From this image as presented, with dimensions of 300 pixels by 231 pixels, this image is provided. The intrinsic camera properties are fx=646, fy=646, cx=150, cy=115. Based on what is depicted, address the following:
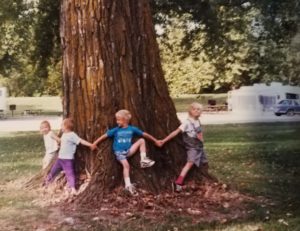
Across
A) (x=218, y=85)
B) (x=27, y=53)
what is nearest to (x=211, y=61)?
(x=218, y=85)

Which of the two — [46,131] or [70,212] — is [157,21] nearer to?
[46,131]

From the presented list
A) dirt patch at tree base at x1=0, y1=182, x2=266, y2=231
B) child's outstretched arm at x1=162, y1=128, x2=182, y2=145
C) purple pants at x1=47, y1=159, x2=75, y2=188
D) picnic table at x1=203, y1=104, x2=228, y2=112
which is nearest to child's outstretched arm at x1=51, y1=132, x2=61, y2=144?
purple pants at x1=47, y1=159, x2=75, y2=188

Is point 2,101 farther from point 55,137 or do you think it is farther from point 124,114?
point 124,114

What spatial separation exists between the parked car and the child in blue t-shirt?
559 millimetres

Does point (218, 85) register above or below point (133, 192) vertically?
above

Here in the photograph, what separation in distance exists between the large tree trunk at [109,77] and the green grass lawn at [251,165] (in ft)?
0.76

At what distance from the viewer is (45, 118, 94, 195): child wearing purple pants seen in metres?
2.61

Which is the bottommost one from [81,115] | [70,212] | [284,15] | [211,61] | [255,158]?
[70,212]

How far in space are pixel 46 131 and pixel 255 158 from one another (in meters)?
0.82

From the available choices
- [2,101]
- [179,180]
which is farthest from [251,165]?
[2,101]

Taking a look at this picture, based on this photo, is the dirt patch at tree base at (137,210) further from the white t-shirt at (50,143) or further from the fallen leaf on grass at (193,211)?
the white t-shirt at (50,143)

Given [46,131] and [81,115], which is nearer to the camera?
[46,131]

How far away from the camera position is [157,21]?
274 centimetres

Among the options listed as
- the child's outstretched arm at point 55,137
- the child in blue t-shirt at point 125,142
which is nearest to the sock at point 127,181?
the child in blue t-shirt at point 125,142
